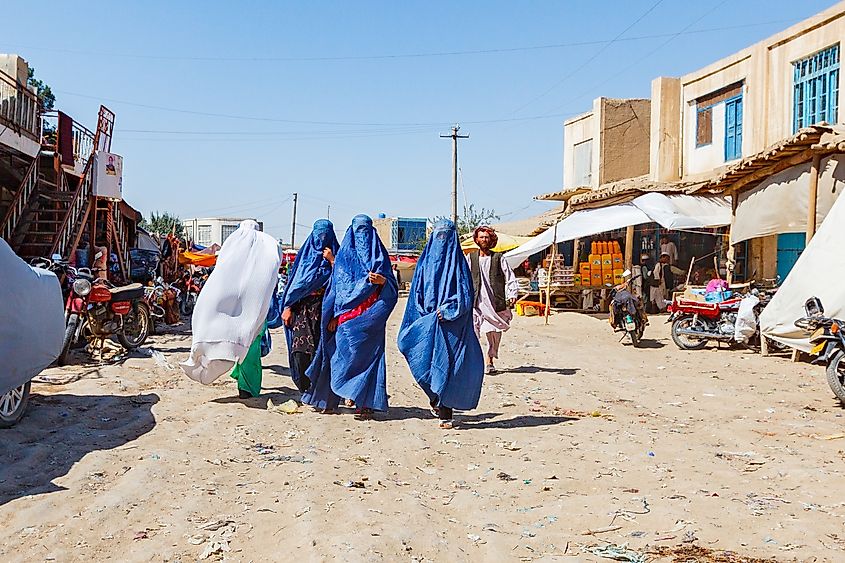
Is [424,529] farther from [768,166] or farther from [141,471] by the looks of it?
[768,166]

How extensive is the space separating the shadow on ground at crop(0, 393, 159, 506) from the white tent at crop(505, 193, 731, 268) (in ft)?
39.1

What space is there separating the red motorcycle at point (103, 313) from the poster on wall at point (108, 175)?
4793 mm

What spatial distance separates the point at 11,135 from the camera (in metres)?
13.4

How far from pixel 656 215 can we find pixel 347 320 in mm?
11535

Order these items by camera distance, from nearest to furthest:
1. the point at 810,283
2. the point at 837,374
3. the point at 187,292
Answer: the point at 837,374 → the point at 810,283 → the point at 187,292

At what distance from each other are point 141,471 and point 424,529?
1.95m

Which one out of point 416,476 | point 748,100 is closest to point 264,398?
point 416,476

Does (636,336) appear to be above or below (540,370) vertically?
above

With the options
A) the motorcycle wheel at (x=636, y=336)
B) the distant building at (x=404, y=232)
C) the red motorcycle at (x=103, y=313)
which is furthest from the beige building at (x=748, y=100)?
the distant building at (x=404, y=232)

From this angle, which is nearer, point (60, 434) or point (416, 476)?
point (416, 476)

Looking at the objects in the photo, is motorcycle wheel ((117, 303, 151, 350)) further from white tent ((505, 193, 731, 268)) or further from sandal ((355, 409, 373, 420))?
white tent ((505, 193, 731, 268))

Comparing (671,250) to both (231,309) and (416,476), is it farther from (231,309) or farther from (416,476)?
(416,476)

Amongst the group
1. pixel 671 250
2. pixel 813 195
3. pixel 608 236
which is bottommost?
pixel 671 250

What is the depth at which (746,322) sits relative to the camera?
1166 centimetres
